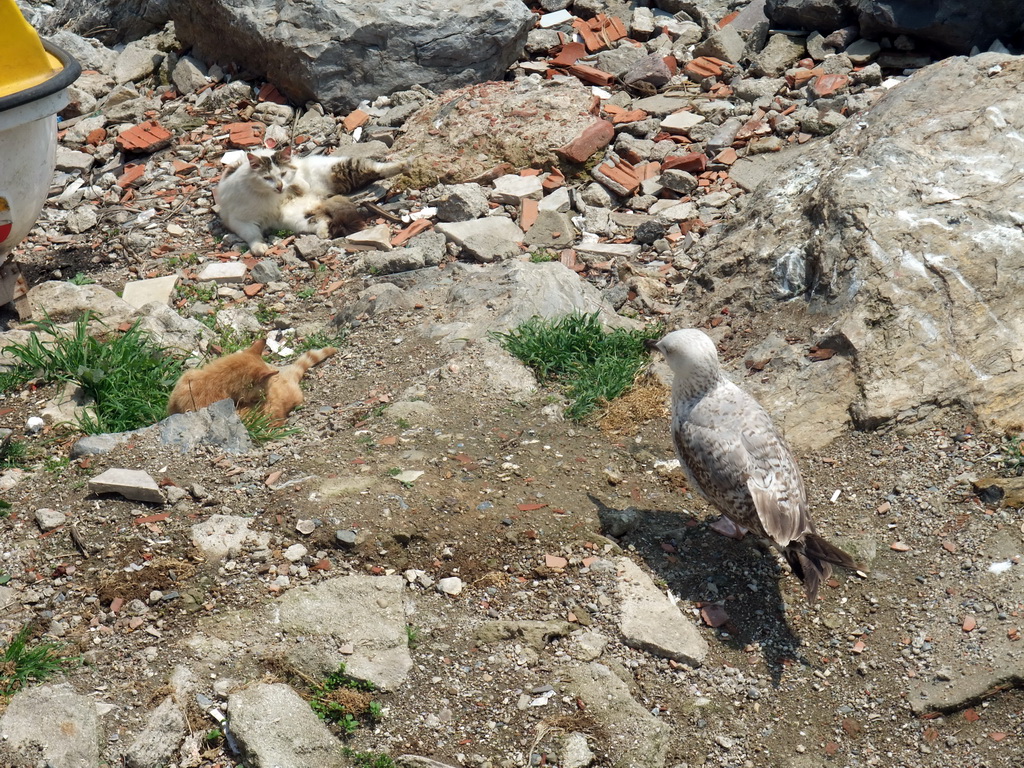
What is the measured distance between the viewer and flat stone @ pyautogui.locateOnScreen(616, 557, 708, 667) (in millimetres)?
4379

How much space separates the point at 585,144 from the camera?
29.3 feet

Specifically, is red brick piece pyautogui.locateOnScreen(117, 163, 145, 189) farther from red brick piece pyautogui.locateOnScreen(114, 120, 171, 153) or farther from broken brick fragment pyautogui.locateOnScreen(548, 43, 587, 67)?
broken brick fragment pyautogui.locateOnScreen(548, 43, 587, 67)

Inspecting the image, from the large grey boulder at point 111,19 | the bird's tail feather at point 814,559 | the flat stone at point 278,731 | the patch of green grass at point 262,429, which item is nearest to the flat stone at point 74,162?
the large grey boulder at point 111,19

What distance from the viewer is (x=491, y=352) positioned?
6.30m

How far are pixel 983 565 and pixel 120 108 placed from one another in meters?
9.35

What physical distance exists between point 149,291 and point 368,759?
494 cm

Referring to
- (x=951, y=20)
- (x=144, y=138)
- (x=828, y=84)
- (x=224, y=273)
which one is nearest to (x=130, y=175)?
(x=144, y=138)

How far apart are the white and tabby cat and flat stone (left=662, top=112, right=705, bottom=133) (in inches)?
100

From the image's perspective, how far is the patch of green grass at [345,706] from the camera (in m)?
3.98

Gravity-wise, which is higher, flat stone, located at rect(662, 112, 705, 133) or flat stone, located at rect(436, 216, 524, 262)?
flat stone, located at rect(662, 112, 705, 133)

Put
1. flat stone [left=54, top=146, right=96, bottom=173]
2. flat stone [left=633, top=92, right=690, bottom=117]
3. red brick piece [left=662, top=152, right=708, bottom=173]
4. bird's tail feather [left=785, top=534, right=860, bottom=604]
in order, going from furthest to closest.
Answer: flat stone [left=54, top=146, right=96, bottom=173]
flat stone [left=633, top=92, right=690, bottom=117]
red brick piece [left=662, top=152, right=708, bottom=173]
bird's tail feather [left=785, top=534, right=860, bottom=604]

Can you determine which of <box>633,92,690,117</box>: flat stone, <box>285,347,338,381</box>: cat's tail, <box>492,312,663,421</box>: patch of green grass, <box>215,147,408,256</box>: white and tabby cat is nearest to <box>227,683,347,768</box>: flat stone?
<box>492,312,663,421</box>: patch of green grass

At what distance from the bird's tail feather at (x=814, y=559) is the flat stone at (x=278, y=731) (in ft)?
6.87

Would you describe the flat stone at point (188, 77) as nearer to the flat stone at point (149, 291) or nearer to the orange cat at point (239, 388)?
the flat stone at point (149, 291)
